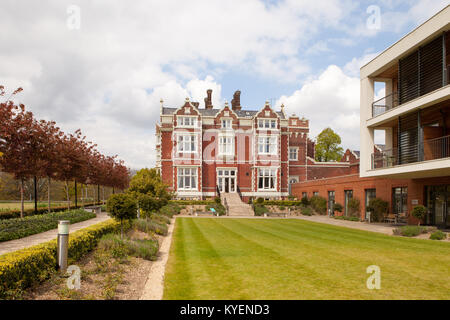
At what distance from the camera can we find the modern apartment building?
1766 cm

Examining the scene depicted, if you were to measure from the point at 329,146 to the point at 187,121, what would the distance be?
29.8 m

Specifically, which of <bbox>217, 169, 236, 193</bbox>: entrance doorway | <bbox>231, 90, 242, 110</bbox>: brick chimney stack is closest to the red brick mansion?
<bbox>217, 169, 236, 193</bbox>: entrance doorway

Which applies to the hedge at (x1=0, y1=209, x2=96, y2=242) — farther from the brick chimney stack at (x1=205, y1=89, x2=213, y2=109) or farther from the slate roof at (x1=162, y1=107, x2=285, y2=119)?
the brick chimney stack at (x1=205, y1=89, x2=213, y2=109)

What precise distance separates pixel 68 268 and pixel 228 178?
114 feet

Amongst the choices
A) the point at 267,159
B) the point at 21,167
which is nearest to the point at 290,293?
the point at 21,167

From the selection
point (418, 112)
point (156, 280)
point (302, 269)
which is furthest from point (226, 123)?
point (156, 280)

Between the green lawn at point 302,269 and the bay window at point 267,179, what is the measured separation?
2756cm

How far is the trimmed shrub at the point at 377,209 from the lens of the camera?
966 inches

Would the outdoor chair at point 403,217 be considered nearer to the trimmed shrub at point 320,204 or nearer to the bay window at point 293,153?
the trimmed shrub at point 320,204

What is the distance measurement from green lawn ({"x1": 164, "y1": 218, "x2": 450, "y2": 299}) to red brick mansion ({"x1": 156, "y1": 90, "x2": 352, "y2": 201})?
86.0 ft

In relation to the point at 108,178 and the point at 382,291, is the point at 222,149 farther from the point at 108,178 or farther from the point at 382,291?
the point at 382,291

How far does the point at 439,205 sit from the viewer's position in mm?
20797

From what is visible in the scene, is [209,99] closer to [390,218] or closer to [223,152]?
[223,152]
